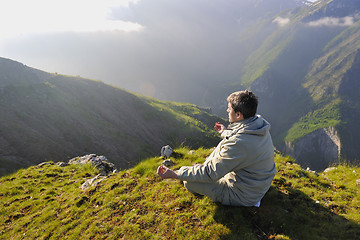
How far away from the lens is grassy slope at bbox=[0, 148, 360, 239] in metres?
4.67

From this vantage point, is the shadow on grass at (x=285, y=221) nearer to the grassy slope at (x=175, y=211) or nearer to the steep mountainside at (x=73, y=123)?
the grassy slope at (x=175, y=211)

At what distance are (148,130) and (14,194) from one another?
51.3 m

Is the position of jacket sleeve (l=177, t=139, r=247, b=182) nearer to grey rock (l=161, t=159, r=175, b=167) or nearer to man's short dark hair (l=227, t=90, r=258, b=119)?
man's short dark hair (l=227, t=90, r=258, b=119)

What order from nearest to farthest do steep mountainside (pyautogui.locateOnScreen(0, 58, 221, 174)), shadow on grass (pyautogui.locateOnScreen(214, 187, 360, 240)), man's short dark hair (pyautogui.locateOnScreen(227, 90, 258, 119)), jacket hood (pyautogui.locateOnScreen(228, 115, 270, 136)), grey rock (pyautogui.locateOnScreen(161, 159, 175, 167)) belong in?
jacket hood (pyautogui.locateOnScreen(228, 115, 270, 136))
man's short dark hair (pyautogui.locateOnScreen(227, 90, 258, 119))
shadow on grass (pyautogui.locateOnScreen(214, 187, 360, 240))
grey rock (pyautogui.locateOnScreen(161, 159, 175, 167))
steep mountainside (pyautogui.locateOnScreen(0, 58, 221, 174))

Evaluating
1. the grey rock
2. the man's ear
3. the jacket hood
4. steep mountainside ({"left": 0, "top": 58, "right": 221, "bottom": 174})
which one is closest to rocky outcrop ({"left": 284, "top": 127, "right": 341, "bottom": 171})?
steep mountainside ({"left": 0, "top": 58, "right": 221, "bottom": 174})

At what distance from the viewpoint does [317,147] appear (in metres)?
188

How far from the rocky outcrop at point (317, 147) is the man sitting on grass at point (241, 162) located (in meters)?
213

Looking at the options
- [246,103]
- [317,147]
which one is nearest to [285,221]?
[246,103]

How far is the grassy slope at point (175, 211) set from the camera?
4.67 m

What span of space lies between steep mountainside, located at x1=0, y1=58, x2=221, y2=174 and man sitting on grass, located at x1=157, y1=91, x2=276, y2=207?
81.9 ft

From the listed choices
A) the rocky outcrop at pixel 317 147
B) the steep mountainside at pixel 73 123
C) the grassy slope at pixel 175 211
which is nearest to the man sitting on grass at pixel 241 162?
the grassy slope at pixel 175 211

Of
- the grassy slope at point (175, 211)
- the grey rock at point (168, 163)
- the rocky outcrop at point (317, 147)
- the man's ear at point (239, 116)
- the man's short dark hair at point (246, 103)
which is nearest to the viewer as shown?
the man's short dark hair at point (246, 103)

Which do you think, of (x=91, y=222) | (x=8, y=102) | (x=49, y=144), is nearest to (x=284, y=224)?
(x=91, y=222)

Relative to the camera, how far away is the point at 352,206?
19.2ft
